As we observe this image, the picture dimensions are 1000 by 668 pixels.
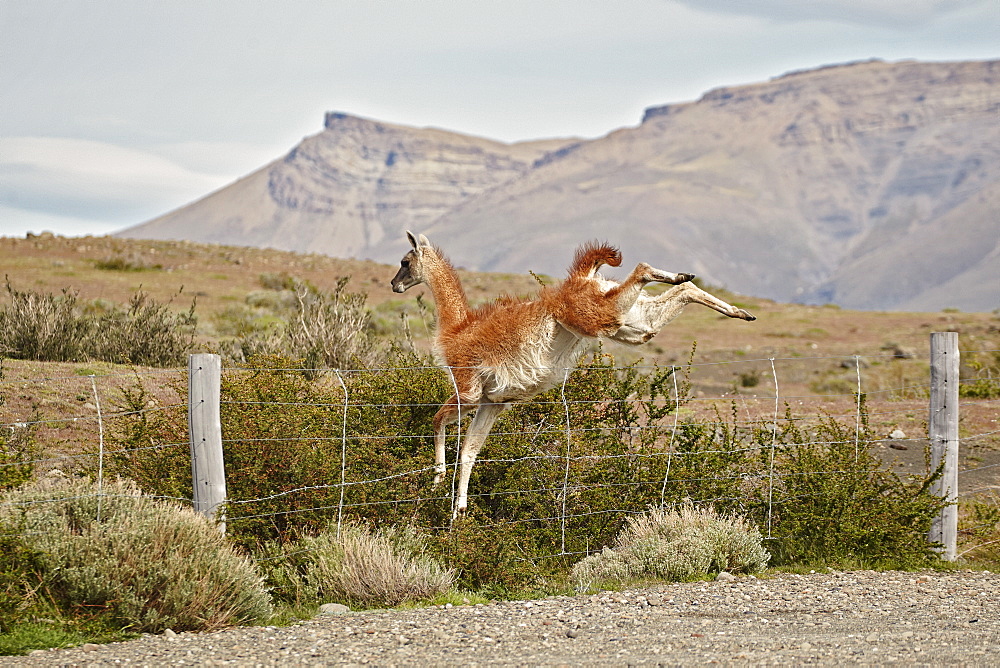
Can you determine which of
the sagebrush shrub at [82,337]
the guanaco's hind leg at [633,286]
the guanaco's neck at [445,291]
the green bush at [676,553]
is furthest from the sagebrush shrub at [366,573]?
the sagebrush shrub at [82,337]

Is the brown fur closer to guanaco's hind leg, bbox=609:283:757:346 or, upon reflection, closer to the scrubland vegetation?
guanaco's hind leg, bbox=609:283:757:346

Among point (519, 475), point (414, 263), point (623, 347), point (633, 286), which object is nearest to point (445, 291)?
point (414, 263)

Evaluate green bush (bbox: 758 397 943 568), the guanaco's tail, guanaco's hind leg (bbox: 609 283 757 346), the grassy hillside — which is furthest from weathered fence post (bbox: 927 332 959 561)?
the grassy hillside

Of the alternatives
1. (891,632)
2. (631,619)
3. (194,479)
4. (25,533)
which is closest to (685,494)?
(631,619)

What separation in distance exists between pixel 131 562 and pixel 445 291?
3.71m

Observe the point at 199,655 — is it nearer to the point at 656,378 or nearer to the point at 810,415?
the point at 656,378

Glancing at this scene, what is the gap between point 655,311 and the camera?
8.64 meters

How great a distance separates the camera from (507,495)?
9.73m

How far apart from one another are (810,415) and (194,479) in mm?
11426

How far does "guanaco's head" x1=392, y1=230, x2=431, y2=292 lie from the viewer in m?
9.84

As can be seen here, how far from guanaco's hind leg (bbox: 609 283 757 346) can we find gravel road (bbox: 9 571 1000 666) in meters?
2.11

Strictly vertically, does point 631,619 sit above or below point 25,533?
below

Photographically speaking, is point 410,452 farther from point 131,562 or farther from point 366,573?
point 131,562

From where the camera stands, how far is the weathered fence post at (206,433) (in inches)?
316
